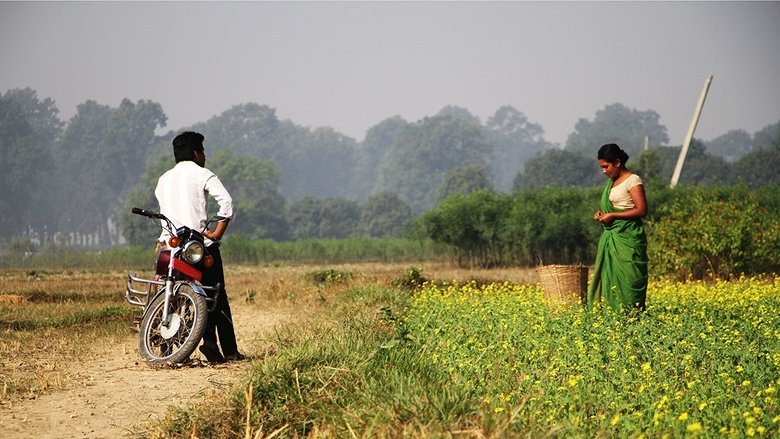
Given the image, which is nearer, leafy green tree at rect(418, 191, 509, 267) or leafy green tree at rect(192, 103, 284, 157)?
leafy green tree at rect(418, 191, 509, 267)

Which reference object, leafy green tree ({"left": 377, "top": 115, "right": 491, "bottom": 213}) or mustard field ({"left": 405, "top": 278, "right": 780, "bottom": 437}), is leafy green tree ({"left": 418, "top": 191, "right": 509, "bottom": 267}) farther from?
leafy green tree ({"left": 377, "top": 115, "right": 491, "bottom": 213})

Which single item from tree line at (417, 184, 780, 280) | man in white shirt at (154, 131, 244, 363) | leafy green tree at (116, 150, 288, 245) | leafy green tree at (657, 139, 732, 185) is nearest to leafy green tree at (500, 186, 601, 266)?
tree line at (417, 184, 780, 280)

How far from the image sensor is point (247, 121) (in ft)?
482

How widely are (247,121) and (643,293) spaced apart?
13955 centimetres

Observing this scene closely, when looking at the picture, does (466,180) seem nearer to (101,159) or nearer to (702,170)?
(702,170)

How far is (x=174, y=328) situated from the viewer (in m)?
8.39

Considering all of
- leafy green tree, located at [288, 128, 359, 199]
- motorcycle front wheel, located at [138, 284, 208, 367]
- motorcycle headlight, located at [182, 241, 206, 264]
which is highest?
leafy green tree, located at [288, 128, 359, 199]

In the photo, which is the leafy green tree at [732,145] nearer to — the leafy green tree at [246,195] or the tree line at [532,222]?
the leafy green tree at [246,195]

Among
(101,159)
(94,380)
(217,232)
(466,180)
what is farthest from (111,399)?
(101,159)

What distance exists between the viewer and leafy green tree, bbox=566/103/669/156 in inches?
6340

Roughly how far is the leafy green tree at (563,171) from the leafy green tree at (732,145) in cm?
7985

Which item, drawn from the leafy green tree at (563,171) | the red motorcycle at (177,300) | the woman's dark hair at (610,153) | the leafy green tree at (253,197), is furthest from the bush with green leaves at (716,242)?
the leafy green tree at (253,197)

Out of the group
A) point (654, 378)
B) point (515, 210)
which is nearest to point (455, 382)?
point (654, 378)

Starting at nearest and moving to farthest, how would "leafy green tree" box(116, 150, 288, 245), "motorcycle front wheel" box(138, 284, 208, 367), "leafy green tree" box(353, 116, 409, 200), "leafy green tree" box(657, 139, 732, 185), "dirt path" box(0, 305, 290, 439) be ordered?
"dirt path" box(0, 305, 290, 439)
"motorcycle front wheel" box(138, 284, 208, 367)
"leafy green tree" box(657, 139, 732, 185)
"leafy green tree" box(116, 150, 288, 245)
"leafy green tree" box(353, 116, 409, 200)
